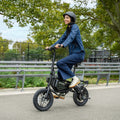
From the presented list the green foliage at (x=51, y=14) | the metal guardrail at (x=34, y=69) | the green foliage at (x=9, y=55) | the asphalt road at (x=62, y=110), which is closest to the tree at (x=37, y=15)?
the green foliage at (x=51, y=14)

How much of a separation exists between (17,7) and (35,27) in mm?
1812

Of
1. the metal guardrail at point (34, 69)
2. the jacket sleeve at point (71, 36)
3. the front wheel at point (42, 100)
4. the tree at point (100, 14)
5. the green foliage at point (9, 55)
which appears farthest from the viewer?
the green foliage at point (9, 55)

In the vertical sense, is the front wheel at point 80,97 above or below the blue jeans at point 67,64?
below

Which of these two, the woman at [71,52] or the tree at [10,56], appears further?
the tree at [10,56]

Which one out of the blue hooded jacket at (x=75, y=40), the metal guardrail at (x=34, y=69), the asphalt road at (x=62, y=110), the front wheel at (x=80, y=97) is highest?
the blue hooded jacket at (x=75, y=40)

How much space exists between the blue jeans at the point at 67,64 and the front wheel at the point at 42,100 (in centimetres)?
50

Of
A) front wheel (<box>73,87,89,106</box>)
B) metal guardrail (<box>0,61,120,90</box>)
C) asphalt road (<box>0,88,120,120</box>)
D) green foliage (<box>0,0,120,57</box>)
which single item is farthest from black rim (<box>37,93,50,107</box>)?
green foliage (<box>0,0,120,57</box>)

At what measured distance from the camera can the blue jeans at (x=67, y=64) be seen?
18.5 ft

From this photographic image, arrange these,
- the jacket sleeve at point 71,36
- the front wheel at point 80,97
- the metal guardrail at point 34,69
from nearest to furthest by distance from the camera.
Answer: the jacket sleeve at point 71,36
the front wheel at point 80,97
the metal guardrail at point 34,69

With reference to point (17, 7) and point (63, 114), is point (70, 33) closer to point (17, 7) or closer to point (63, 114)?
point (63, 114)

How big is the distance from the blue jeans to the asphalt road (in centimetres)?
69

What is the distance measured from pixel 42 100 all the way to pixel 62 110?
55 centimetres

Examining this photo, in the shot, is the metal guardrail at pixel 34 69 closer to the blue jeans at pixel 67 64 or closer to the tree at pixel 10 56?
the blue jeans at pixel 67 64

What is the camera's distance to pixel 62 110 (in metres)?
5.63
